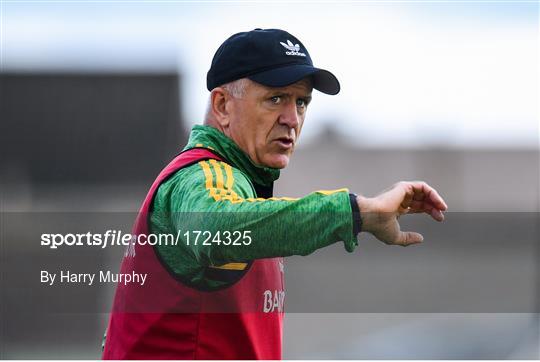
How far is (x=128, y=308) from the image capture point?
2910mm

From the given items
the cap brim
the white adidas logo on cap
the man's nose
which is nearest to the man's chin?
the man's nose

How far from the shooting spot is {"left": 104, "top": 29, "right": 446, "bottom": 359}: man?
2271 mm

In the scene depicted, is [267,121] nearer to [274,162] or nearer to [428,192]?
[274,162]

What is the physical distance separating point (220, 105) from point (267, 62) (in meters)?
Answer: 0.26

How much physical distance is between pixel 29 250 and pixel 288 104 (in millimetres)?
9281

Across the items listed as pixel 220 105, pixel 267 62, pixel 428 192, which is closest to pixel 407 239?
pixel 428 192

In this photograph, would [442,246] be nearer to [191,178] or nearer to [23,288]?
[23,288]

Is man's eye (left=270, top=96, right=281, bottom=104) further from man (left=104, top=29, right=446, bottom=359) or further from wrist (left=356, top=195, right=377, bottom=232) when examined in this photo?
wrist (left=356, top=195, right=377, bottom=232)

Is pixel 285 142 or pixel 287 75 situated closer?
pixel 287 75

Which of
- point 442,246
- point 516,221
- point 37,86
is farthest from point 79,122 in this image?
point 516,221

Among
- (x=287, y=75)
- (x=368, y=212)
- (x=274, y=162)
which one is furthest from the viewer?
(x=274, y=162)

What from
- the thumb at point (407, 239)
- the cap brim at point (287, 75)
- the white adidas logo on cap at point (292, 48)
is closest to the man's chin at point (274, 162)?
the cap brim at point (287, 75)

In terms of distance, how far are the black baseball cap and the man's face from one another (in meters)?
0.06

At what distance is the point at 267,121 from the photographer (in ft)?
9.80
